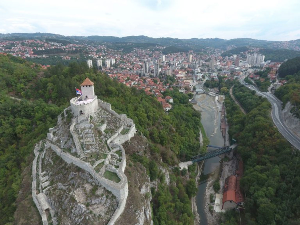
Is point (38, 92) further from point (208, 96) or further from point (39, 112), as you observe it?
point (208, 96)

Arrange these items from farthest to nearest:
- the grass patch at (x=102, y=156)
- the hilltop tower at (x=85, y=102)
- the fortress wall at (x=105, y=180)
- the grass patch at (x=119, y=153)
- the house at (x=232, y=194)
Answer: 1. the house at (x=232, y=194)
2. the hilltop tower at (x=85, y=102)
3. the grass patch at (x=119, y=153)
4. the grass patch at (x=102, y=156)
5. the fortress wall at (x=105, y=180)

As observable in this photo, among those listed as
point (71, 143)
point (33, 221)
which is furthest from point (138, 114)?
point (33, 221)

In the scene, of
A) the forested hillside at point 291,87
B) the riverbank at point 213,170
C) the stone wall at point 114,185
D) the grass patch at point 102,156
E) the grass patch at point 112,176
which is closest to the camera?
the stone wall at point 114,185

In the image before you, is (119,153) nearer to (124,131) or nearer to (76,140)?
(124,131)

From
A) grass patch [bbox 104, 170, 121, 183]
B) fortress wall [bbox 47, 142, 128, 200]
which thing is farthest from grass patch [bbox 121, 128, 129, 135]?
fortress wall [bbox 47, 142, 128, 200]

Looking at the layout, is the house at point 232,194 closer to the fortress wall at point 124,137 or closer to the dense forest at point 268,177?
the dense forest at point 268,177

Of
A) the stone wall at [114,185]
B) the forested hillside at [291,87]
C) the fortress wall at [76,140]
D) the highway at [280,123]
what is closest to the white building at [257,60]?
the forested hillside at [291,87]

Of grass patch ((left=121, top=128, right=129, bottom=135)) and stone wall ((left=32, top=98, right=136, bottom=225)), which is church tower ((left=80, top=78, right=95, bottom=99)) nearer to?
stone wall ((left=32, top=98, right=136, bottom=225))
